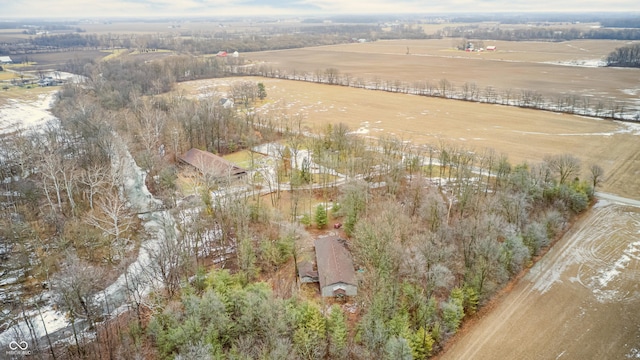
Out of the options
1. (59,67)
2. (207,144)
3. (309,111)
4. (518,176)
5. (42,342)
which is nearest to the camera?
(42,342)

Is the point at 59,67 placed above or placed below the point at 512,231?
above

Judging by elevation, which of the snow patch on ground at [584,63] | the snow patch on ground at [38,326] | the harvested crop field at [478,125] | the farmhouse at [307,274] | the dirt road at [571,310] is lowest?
the dirt road at [571,310]

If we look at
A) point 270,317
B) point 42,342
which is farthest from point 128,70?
point 270,317

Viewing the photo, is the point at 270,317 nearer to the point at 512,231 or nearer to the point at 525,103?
the point at 512,231

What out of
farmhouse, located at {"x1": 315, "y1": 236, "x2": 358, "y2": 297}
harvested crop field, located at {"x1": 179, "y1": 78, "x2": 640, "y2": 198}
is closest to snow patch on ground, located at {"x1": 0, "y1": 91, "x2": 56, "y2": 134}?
harvested crop field, located at {"x1": 179, "y1": 78, "x2": 640, "y2": 198}

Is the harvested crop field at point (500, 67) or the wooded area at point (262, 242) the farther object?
the harvested crop field at point (500, 67)

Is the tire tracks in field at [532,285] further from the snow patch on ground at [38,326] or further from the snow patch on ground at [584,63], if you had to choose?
the snow patch on ground at [584,63]

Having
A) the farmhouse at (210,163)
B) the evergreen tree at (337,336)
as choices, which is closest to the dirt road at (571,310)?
the evergreen tree at (337,336)
